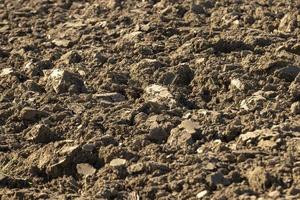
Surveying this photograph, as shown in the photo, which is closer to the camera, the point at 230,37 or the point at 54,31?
the point at 230,37

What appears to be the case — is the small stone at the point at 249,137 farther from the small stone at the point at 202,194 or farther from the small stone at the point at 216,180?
the small stone at the point at 202,194

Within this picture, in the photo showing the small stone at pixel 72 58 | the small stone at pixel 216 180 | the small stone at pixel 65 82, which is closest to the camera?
the small stone at pixel 216 180

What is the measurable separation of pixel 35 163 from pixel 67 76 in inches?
36.8

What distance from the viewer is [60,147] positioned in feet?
11.5

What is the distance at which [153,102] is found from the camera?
3.82 m

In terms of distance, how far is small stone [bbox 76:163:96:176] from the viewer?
3.31 meters

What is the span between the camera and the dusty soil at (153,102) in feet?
10.4

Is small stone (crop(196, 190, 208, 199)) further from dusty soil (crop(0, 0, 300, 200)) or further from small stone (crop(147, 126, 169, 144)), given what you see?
small stone (crop(147, 126, 169, 144))

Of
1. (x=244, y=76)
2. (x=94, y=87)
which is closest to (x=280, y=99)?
(x=244, y=76)

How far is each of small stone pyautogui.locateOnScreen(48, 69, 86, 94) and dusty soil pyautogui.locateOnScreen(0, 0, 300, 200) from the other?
0.01m

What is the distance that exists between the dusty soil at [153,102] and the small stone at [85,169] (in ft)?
0.09

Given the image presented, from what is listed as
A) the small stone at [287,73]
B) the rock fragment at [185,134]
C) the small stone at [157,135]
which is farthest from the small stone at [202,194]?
the small stone at [287,73]

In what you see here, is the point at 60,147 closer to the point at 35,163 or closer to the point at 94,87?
the point at 35,163

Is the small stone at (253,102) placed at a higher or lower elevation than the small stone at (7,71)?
higher
